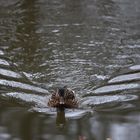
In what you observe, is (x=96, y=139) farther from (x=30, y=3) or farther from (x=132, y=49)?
(x=30, y=3)

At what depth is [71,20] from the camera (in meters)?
18.7

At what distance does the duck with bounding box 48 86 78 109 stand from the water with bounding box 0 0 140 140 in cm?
13

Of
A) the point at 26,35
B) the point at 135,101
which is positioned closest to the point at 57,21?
the point at 26,35

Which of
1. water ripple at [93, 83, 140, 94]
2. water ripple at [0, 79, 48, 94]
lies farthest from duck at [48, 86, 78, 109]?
water ripple at [93, 83, 140, 94]

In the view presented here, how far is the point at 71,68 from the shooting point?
556 inches

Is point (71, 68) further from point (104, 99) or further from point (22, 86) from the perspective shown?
point (104, 99)

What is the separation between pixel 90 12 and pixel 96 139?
408 inches

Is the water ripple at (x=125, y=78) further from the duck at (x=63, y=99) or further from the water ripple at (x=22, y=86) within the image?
the duck at (x=63, y=99)

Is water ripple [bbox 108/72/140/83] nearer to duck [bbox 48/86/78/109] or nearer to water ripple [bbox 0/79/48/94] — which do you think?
water ripple [bbox 0/79/48/94]

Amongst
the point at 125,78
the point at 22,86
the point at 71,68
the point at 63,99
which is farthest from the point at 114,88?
the point at 22,86

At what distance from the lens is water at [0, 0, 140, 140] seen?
35.5ft

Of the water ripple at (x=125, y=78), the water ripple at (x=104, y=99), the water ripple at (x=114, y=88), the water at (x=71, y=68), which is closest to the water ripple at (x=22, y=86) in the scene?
the water at (x=71, y=68)

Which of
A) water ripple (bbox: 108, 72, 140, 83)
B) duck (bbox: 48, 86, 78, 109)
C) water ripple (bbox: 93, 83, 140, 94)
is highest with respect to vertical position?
water ripple (bbox: 108, 72, 140, 83)

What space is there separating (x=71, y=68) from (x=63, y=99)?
2.64 m
